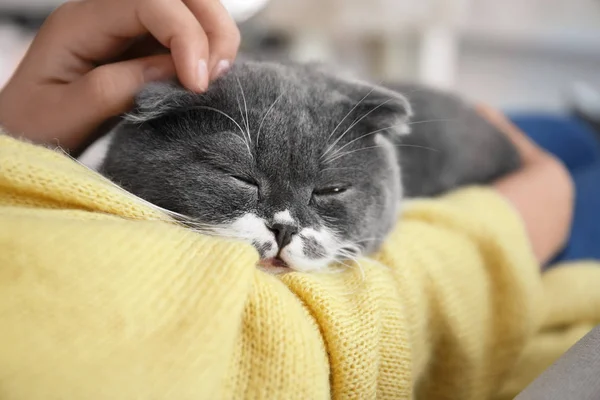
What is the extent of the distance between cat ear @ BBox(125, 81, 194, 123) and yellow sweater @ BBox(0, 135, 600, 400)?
0.12 meters

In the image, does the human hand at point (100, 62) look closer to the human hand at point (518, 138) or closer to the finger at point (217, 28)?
the finger at point (217, 28)

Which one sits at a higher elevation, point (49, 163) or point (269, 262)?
point (49, 163)

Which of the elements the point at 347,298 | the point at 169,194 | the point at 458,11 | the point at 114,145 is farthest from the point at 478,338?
the point at 458,11

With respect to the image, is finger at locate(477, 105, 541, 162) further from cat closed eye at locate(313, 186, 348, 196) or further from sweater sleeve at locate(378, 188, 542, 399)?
cat closed eye at locate(313, 186, 348, 196)

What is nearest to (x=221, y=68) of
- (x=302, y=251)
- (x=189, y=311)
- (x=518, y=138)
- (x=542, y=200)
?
(x=302, y=251)

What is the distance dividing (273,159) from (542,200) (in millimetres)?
694

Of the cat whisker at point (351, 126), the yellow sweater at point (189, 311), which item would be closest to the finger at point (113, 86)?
the yellow sweater at point (189, 311)

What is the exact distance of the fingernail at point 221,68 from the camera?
76cm

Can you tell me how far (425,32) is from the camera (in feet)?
8.55

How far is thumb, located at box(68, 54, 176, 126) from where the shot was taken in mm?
706

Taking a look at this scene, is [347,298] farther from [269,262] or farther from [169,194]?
[169,194]

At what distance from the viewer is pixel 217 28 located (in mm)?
725

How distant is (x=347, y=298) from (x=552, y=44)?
99.6 inches

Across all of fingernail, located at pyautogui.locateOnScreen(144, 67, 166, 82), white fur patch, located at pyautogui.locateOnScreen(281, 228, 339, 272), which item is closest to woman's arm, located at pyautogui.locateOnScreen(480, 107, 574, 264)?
white fur patch, located at pyautogui.locateOnScreen(281, 228, 339, 272)
